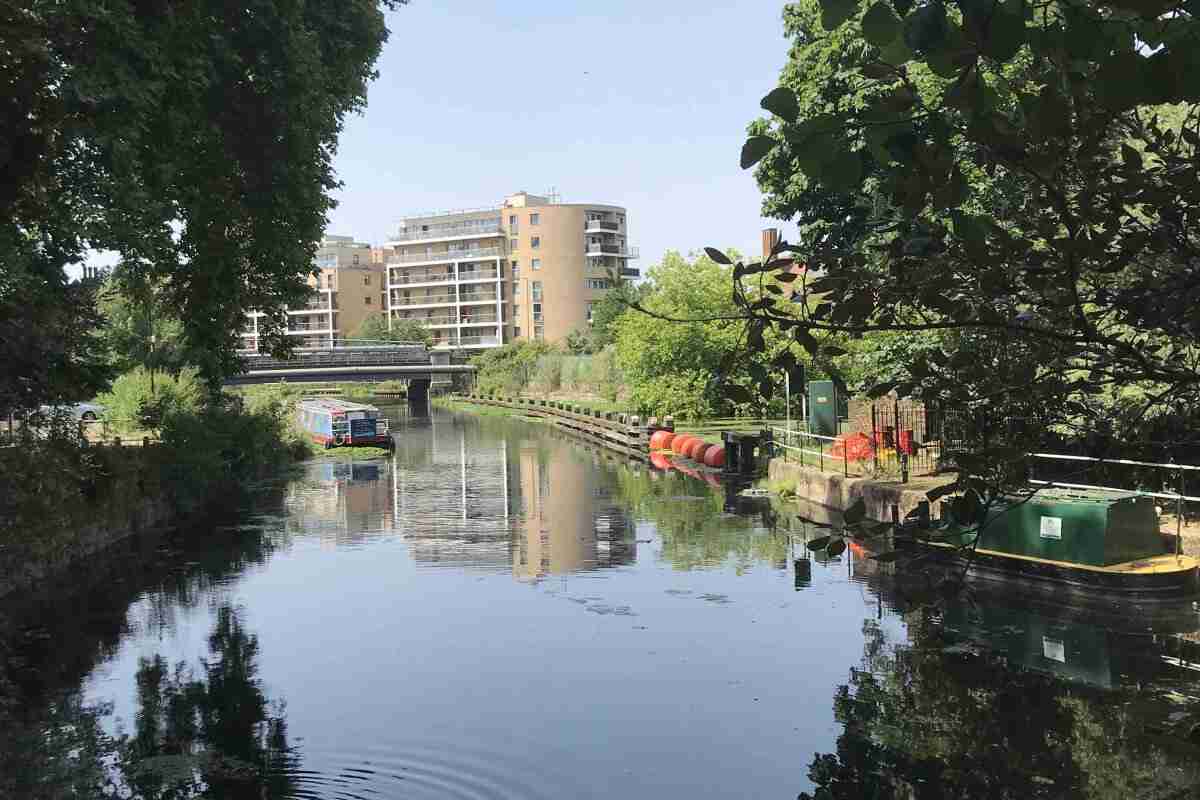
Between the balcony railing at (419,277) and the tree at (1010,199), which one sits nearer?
the tree at (1010,199)

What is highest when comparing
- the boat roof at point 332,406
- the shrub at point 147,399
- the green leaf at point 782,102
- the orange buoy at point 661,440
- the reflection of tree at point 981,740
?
the green leaf at point 782,102

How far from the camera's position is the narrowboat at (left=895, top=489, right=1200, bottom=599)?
16.9m

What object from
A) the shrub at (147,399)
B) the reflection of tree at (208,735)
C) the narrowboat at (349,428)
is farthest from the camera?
the narrowboat at (349,428)

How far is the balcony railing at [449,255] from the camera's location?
122625mm

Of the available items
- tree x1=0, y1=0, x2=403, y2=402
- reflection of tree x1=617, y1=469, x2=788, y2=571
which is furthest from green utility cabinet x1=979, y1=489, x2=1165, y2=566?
tree x1=0, y1=0, x2=403, y2=402

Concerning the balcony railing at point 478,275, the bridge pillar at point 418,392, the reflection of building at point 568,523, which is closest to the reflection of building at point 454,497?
the reflection of building at point 568,523

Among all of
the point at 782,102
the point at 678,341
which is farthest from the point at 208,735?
the point at 678,341

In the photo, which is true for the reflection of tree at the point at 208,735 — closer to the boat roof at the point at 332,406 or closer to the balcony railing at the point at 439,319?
the boat roof at the point at 332,406

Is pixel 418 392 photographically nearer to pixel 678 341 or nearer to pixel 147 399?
pixel 678 341

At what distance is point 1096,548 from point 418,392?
8362 centimetres

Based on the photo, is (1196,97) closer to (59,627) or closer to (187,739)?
(187,739)

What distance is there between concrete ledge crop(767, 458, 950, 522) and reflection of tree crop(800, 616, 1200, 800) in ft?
16.9

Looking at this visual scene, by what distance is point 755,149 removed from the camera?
2891mm

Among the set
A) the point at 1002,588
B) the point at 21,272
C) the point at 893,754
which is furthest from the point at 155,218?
the point at 1002,588
